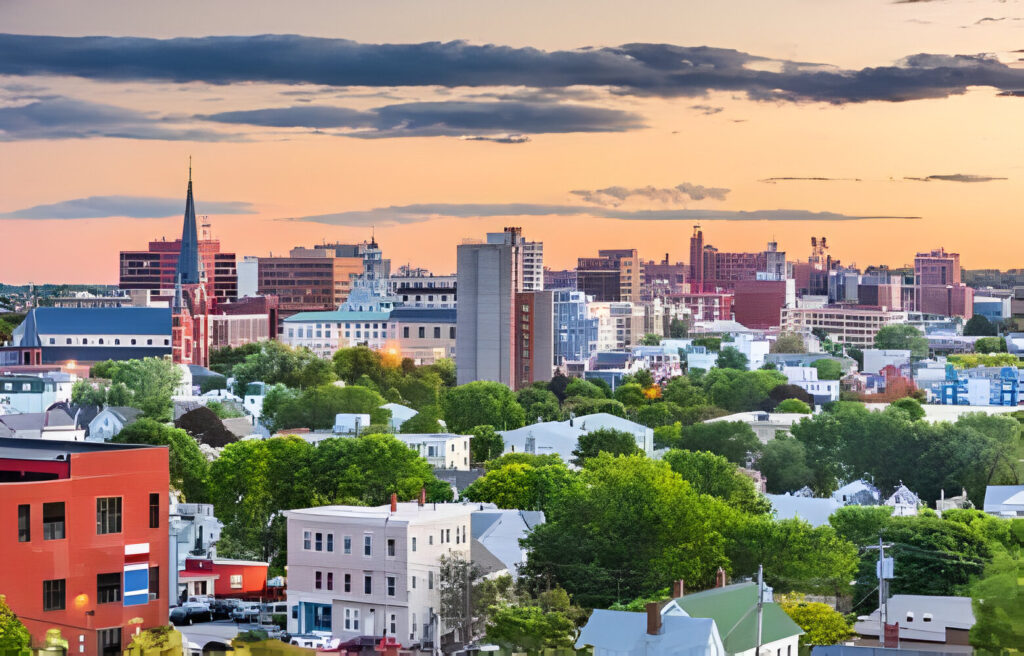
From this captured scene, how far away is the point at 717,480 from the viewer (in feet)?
236

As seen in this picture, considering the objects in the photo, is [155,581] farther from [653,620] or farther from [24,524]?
[653,620]

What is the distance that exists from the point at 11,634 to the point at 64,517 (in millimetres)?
5352

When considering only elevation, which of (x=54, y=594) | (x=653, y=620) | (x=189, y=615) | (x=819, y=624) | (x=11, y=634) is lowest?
(x=189, y=615)

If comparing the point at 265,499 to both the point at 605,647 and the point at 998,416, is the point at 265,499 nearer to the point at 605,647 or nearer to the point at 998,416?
the point at 605,647

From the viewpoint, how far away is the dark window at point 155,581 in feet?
136

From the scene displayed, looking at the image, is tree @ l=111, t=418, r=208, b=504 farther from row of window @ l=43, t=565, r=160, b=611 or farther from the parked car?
row of window @ l=43, t=565, r=160, b=611

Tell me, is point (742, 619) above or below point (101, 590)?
below

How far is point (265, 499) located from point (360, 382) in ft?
262

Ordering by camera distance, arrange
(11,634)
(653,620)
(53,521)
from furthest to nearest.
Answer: (53,521) → (653,620) → (11,634)

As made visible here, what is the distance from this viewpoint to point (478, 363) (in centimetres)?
15150

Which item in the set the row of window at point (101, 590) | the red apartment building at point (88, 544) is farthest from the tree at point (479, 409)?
the row of window at point (101, 590)

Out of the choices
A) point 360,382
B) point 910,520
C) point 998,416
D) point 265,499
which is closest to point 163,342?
point 360,382

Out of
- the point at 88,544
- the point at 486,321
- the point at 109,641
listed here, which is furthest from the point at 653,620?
the point at 486,321

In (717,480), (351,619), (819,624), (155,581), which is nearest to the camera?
(155,581)
